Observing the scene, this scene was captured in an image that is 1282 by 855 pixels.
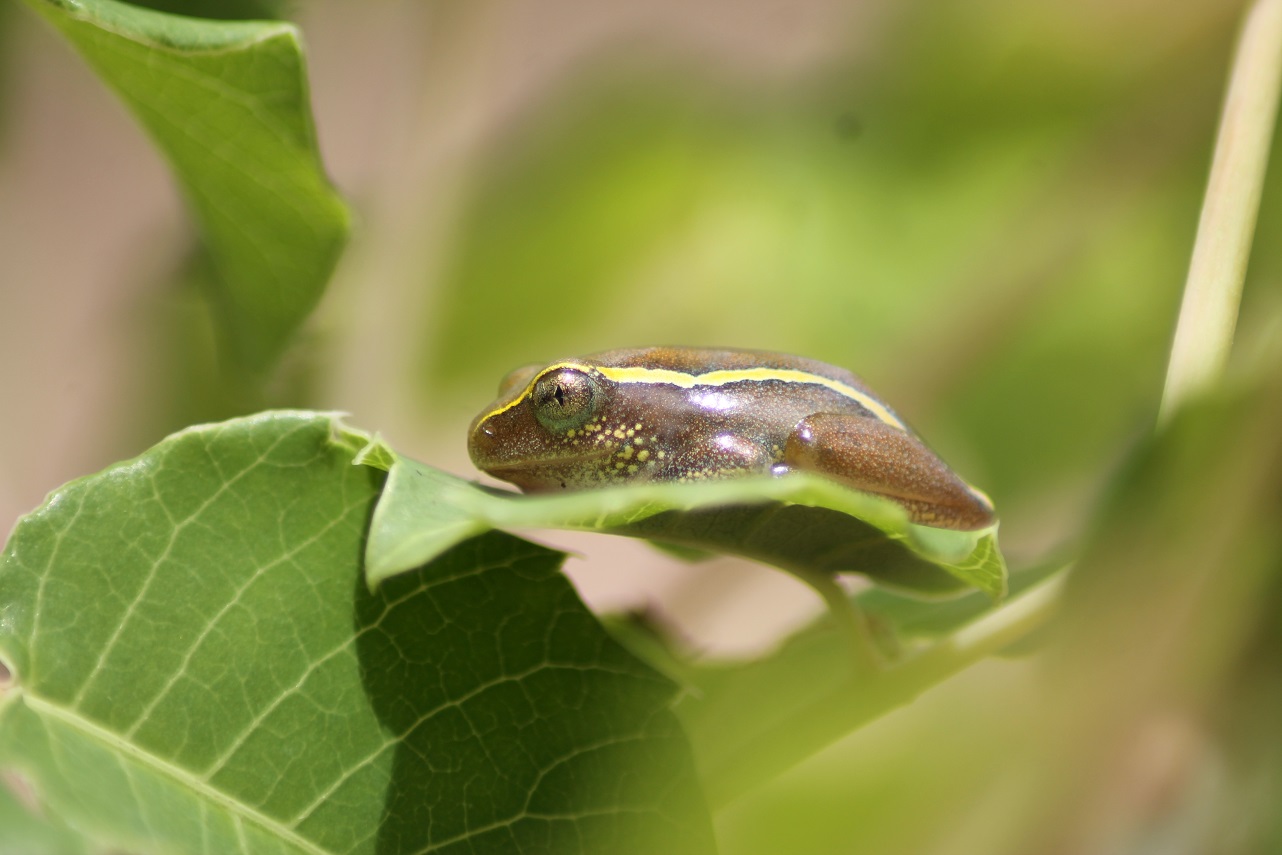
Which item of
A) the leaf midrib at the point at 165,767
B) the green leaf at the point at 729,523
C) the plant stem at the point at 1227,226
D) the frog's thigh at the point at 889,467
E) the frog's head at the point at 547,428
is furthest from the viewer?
the frog's head at the point at 547,428

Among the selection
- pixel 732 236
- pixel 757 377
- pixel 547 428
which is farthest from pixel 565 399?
pixel 732 236

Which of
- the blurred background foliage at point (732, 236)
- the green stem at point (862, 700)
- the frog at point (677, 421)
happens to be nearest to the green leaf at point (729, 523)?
the green stem at point (862, 700)

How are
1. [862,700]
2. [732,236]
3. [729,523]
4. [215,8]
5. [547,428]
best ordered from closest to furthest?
[729,523] → [862,700] → [547,428] → [215,8] → [732,236]

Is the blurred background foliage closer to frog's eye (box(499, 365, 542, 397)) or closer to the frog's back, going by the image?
frog's eye (box(499, 365, 542, 397))

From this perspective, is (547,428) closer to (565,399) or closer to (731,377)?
(565,399)

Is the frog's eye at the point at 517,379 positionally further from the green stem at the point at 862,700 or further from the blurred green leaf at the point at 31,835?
the blurred green leaf at the point at 31,835

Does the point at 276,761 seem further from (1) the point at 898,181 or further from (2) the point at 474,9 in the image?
(1) the point at 898,181

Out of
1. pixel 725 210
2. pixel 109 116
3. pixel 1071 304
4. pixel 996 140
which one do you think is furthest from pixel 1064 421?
pixel 109 116
